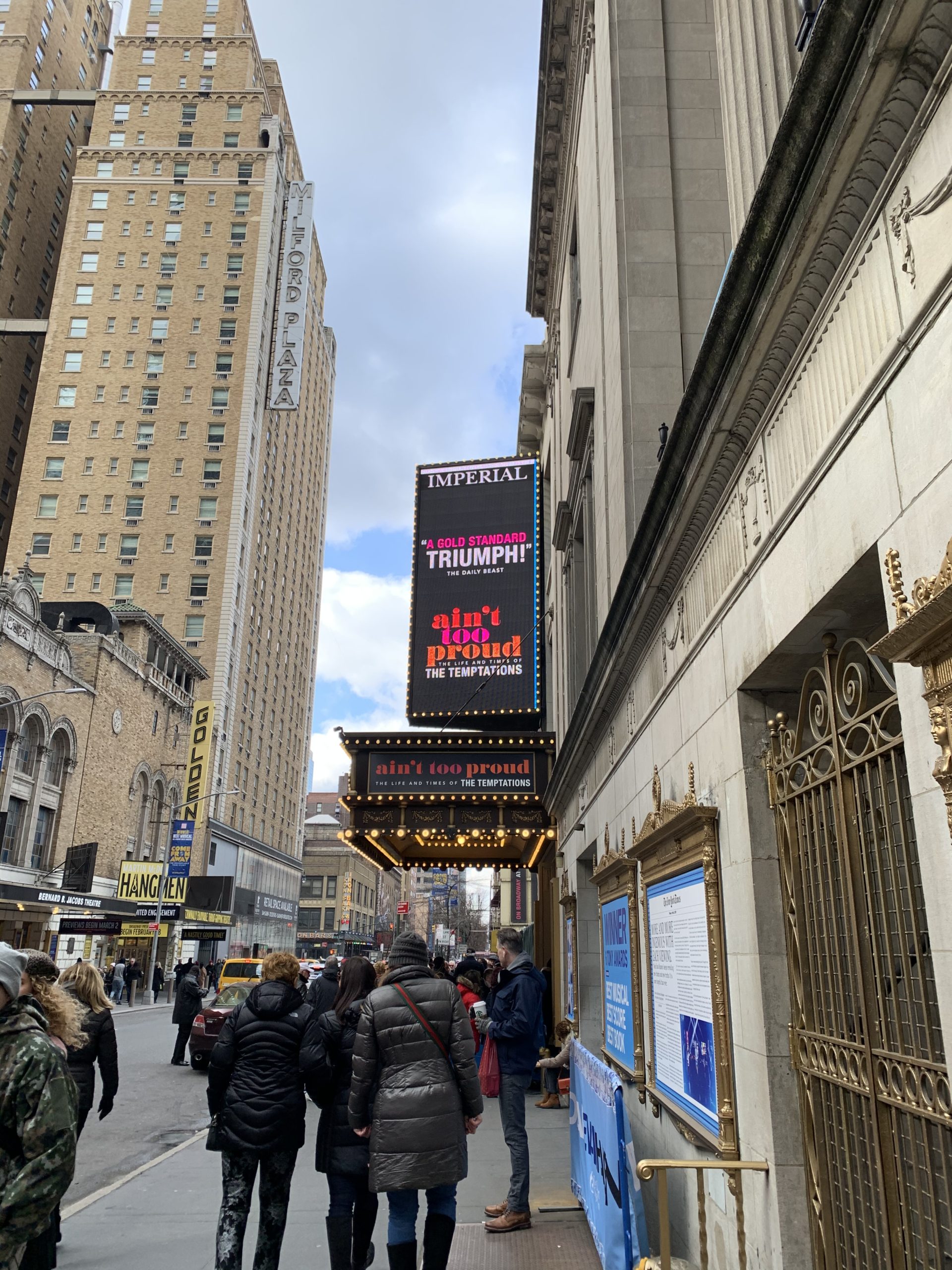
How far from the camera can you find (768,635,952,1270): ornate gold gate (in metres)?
3.48

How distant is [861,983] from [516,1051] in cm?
471

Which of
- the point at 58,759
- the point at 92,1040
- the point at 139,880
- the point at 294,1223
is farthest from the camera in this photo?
the point at 139,880

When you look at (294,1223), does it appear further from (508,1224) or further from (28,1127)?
(28,1127)

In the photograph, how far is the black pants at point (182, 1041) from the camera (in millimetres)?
18719

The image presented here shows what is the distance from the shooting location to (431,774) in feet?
55.8

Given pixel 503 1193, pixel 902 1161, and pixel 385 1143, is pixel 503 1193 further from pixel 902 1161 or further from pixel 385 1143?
pixel 902 1161

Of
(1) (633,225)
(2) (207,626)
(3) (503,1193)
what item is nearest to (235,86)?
(2) (207,626)

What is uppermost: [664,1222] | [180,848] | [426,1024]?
[180,848]

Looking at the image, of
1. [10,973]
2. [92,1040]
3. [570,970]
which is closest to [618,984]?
[92,1040]

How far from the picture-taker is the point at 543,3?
17.9 metres

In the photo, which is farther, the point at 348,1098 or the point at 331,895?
the point at 331,895

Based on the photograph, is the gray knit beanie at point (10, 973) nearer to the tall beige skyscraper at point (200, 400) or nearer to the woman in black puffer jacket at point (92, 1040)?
the woman in black puffer jacket at point (92, 1040)

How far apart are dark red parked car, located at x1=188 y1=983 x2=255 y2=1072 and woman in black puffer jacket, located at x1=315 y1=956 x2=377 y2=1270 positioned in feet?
38.0

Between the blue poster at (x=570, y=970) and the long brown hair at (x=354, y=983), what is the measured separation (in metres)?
7.41
